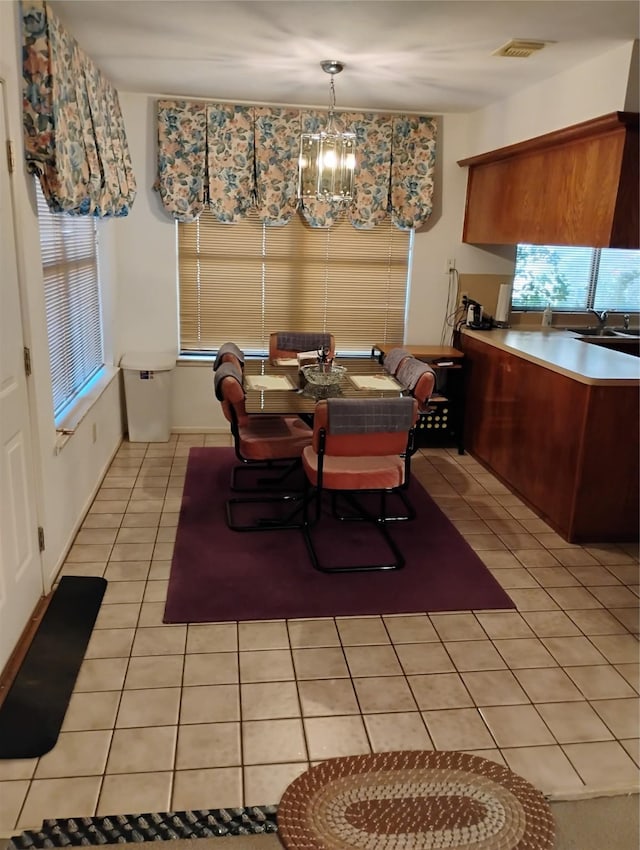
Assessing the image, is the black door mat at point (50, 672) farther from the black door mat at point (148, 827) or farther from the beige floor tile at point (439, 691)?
the beige floor tile at point (439, 691)

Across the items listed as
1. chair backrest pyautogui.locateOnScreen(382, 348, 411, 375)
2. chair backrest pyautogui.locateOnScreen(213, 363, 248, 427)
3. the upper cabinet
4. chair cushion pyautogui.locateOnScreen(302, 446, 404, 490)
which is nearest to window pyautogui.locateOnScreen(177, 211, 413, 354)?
the upper cabinet

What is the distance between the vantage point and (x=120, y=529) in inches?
142

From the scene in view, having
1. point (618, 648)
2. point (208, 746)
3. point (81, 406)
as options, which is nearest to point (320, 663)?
point (208, 746)

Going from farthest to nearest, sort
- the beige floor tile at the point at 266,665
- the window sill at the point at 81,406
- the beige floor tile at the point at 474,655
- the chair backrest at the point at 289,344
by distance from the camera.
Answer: the chair backrest at the point at 289,344 < the window sill at the point at 81,406 < the beige floor tile at the point at 474,655 < the beige floor tile at the point at 266,665

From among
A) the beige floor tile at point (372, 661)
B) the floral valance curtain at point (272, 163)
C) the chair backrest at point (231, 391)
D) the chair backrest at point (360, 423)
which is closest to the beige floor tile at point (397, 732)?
the beige floor tile at point (372, 661)

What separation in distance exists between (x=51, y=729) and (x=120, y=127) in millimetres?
3406

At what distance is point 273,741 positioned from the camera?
2184 millimetres

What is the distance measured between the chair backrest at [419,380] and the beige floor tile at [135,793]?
2242mm

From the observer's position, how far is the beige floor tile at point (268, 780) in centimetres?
197

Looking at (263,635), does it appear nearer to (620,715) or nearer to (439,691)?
(439,691)

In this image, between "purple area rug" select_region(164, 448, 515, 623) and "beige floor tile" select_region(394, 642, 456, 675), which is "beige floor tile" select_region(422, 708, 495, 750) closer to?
"beige floor tile" select_region(394, 642, 456, 675)

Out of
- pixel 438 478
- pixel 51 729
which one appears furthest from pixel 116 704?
pixel 438 478

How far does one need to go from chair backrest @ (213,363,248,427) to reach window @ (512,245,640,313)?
9.83 ft

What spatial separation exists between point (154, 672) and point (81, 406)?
1.81 m
